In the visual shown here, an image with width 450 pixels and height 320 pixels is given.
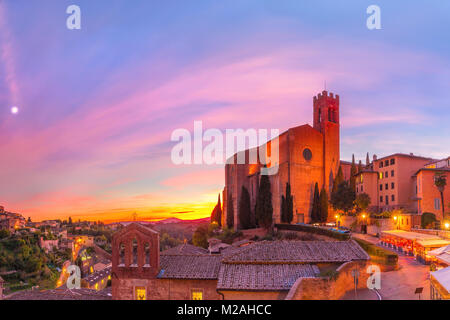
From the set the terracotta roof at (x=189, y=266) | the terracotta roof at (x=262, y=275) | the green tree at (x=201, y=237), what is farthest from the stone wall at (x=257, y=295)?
the green tree at (x=201, y=237)

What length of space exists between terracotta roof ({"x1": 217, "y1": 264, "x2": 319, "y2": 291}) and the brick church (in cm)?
2550

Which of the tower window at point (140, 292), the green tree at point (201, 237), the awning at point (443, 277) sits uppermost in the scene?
the awning at point (443, 277)

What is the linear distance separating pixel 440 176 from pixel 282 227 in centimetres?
1640

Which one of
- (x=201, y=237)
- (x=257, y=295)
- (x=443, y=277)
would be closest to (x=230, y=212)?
(x=201, y=237)

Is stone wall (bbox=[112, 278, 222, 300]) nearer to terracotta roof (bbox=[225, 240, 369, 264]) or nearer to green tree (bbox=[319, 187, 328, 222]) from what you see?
terracotta roof (bbox=[225, 240, 369, 264])

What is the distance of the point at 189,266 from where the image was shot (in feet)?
53.9

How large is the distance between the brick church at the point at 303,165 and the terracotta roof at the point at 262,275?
25.5 m

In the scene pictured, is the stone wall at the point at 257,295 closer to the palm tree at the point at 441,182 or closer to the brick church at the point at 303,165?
the palm tree at the point at 441,182

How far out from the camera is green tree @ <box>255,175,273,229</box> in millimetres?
39562

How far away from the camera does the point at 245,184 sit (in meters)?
48.9

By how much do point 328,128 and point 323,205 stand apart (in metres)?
11.4

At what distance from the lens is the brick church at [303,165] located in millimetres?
41719

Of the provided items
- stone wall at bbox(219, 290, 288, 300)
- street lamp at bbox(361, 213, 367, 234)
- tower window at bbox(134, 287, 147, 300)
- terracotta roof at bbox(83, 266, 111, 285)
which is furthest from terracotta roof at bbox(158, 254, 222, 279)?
terracotta roof at bbox(83, 266, 111, 285)
